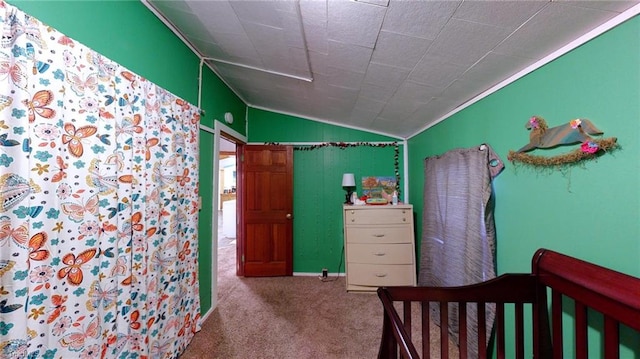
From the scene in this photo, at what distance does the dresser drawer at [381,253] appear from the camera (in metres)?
2.69

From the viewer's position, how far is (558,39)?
104 centimetres

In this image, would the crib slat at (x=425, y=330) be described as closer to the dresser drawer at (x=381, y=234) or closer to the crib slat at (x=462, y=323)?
the crib slat at (x=462, y=323)

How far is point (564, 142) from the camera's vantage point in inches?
41.8

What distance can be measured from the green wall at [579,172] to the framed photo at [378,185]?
173 cm

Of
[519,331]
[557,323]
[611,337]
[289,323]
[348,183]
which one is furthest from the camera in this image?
[348,183]

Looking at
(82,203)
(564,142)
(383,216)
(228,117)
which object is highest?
(228,117)

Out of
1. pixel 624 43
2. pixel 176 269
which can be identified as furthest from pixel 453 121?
pixel 176 269

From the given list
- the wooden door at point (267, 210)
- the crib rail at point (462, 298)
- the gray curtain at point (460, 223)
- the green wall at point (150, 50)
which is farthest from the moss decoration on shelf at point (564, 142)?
the wooden door at point (267, 210)

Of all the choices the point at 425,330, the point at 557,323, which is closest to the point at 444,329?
the point at 425,330

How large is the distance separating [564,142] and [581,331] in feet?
2.73

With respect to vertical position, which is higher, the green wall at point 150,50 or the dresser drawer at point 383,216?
the green wall at point 150,50

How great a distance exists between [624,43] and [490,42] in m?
0.45

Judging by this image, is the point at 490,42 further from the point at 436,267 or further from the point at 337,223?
the point at 337,223

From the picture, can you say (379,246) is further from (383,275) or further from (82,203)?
(82,203)
